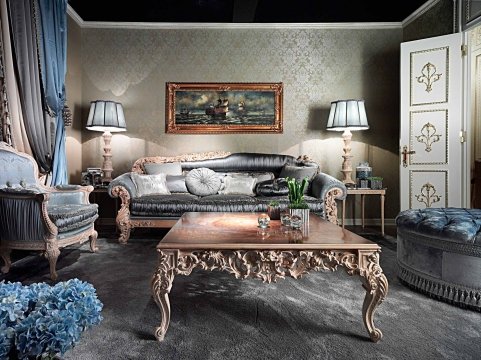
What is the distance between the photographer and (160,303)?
164cm

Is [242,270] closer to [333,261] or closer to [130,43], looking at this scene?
[333,261]

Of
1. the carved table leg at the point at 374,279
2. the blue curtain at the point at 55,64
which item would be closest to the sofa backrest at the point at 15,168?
the blue curtain at the point at 55,64

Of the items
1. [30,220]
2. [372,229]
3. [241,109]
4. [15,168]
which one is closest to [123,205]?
[15,168]

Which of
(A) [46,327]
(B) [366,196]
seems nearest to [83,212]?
(A) [46,327]

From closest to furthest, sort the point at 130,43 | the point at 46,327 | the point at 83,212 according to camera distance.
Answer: the point at 46,327 → the point at 83,212 → the point at 130,43

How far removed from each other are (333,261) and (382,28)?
173 inches

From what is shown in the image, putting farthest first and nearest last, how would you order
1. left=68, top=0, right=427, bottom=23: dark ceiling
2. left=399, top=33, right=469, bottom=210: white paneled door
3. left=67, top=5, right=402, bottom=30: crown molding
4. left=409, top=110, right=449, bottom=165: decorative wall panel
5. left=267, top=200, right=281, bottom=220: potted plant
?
left=67, top=5, right=402, bottom=30: crown molding → left=68, top=0, right=427, bottom=23: dark ceiling → left=409, top=110, right=449, bottom=165: decorative wall panel → left=399, top=33, right=469, bottom=210: white paneled door → left=267, top=200, right=281, bottom=220: potted plant

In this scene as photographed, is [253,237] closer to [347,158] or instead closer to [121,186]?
[121,186]

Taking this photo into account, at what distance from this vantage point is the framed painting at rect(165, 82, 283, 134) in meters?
4.89

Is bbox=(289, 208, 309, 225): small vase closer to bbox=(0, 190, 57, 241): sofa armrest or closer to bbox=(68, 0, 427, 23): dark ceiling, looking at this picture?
bbox=(0, 190, 57, 241): sofa armrest

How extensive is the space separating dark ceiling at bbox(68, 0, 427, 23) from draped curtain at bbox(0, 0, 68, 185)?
0.69 m

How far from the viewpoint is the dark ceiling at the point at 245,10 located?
14.3ft

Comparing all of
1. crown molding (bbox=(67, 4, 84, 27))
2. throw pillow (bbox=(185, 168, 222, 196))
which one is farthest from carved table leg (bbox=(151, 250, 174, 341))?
crown molding (bbox=(67, 4, 84, 27))

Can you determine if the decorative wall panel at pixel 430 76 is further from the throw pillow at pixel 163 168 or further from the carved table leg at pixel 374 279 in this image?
the carved table leg at pixel 374 279
